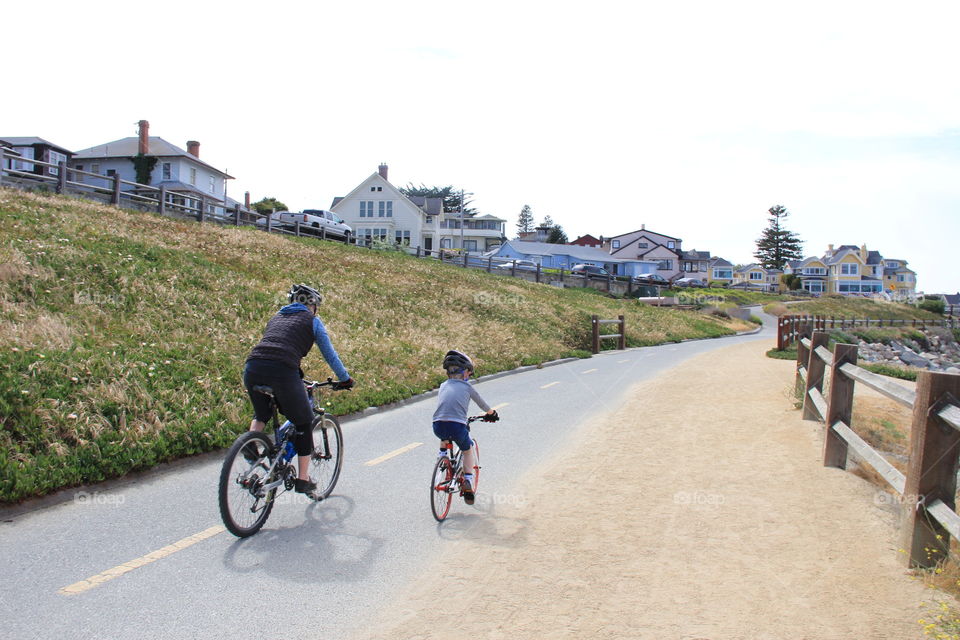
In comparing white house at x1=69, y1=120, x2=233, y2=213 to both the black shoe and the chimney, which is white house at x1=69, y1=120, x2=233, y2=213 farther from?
the black shoe

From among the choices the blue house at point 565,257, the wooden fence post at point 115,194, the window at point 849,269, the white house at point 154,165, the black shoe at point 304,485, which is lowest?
the black shoe at point 304,485

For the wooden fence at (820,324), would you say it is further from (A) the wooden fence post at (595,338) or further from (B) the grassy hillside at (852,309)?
(A) the wooden fence post at (595,338)

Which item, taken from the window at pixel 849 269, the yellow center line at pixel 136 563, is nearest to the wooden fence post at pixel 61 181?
the yellow center line at pixel 136 563

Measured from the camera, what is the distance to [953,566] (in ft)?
15.9

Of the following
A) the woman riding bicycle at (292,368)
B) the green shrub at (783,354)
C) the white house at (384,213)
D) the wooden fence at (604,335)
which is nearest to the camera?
the woman riding bicycle at (292,368)

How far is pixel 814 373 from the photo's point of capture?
10570 mm

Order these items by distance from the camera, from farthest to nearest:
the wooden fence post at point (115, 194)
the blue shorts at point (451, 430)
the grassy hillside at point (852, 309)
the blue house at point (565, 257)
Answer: the blue house at point (565, 257) < the grassy hillside at point (852, 309) < the wooden fence post at point (115, 194) < the blue shorts at point (451, 430)

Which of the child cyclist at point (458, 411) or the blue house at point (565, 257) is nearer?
the child cyclist at point (458, 411)

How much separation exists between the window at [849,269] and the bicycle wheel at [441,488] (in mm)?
123387

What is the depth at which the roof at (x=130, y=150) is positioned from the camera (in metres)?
54.4

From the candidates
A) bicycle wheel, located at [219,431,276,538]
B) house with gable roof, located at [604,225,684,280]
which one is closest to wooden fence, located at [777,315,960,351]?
bicycle wheel, located at [219,431,276,538]

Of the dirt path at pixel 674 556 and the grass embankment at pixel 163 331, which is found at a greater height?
the grass embankment at pixel 163 331

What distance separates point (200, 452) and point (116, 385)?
1.46 m

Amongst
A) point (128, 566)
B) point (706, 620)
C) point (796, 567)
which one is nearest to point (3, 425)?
point (128, 566)
